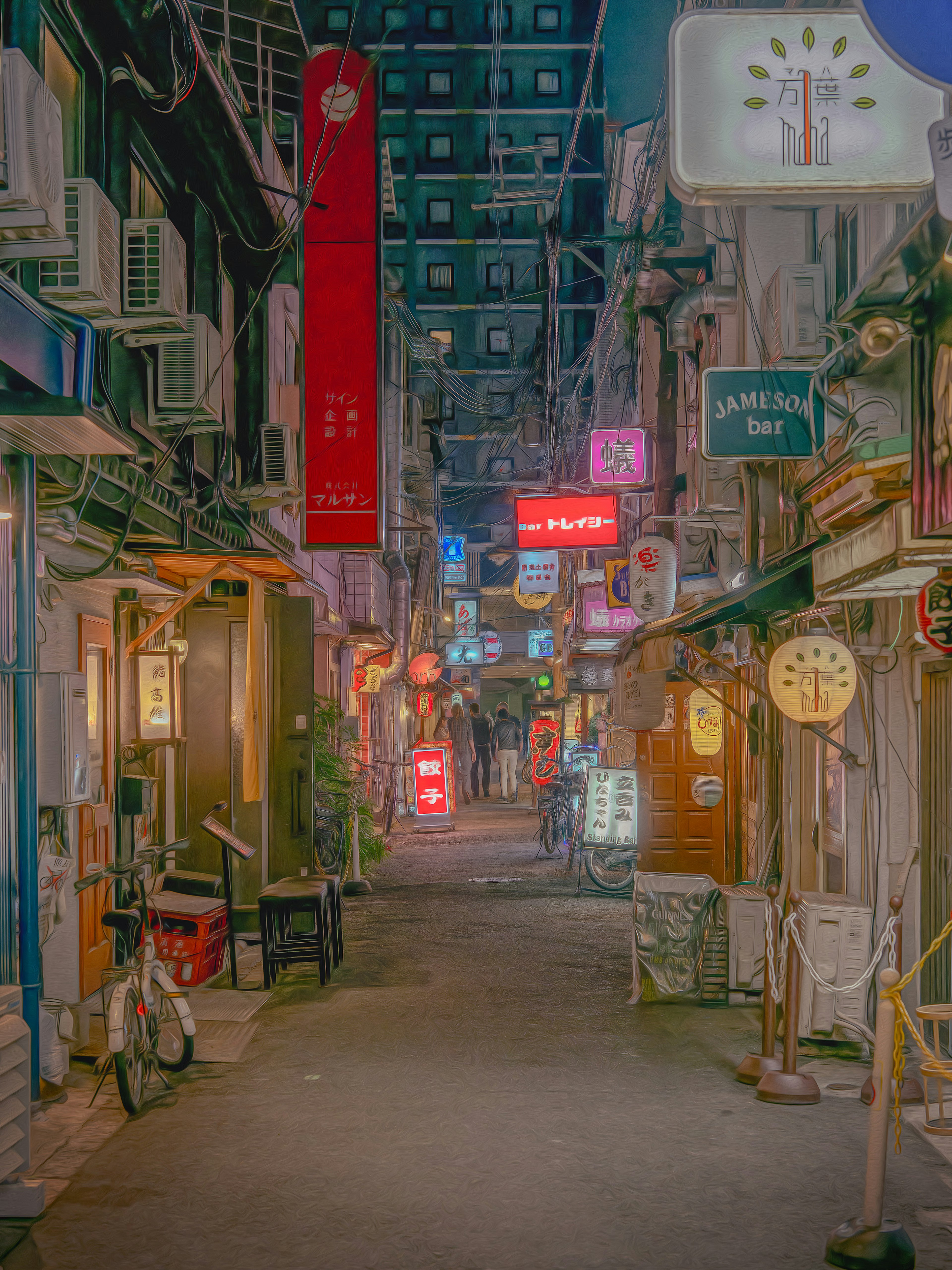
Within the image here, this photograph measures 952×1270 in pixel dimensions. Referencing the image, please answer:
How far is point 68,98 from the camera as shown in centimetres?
910

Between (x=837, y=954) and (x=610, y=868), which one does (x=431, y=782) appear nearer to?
(x=610, y=868)

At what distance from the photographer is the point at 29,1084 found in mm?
6000

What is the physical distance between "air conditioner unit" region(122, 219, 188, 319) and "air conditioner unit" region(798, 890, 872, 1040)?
7229 millimetres

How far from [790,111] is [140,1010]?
678 centimetres

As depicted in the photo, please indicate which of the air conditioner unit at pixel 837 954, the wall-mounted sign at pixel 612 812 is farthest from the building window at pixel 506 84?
the air conditioner unit at pixel 837 954

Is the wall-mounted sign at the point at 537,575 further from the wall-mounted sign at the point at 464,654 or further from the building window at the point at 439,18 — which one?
the building window at the point at 439,18

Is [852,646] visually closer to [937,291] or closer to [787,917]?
[787,917]

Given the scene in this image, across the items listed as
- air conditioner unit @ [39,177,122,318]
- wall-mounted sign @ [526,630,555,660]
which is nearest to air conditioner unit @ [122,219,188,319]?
air conditioner unit @ [39,177,122,318]

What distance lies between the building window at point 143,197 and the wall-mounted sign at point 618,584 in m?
11.5

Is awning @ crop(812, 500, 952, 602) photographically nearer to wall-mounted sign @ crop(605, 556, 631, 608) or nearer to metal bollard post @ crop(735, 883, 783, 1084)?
metal bollard post @ crop(735, 883, 783, 1084)

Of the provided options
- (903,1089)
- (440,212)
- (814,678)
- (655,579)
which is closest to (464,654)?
(440,212)

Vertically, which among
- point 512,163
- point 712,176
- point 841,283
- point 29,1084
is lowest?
point 29,1084

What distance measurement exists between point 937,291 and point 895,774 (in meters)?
5.00

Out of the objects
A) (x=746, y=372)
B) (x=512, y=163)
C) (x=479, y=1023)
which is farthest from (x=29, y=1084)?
(x=512, y=163)
